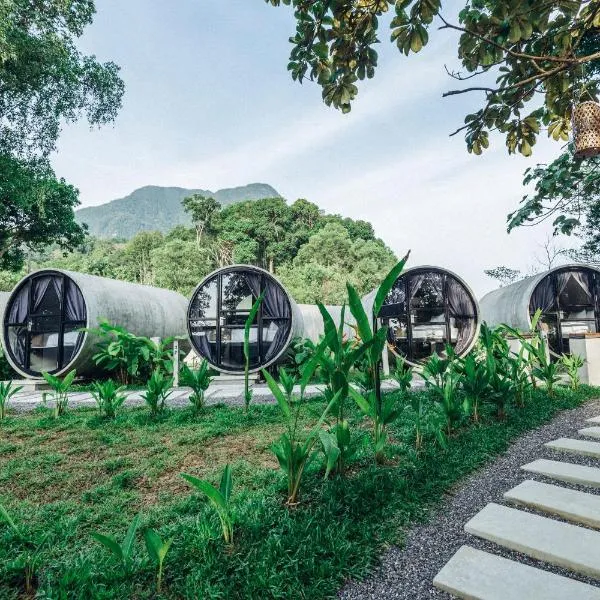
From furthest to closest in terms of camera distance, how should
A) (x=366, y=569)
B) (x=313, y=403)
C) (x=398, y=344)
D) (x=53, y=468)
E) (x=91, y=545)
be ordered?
(x=398, y=344)
(x=313, y=403)
(x=53, y=468)
(x=91, y=545)
(x=366, y=569)

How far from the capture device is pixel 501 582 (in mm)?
1418

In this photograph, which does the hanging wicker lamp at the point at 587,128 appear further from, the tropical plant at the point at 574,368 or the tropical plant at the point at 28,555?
the tropical plant at the point at 574,368

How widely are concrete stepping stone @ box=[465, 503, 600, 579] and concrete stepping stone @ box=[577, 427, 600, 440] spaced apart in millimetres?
1397

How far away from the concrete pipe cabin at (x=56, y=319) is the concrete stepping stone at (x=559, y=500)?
6952 mm

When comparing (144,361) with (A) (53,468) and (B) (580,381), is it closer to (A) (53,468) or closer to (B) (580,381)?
(A) (53,468)

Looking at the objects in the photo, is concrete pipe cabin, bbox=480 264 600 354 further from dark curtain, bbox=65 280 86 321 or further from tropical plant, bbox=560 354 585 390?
dark curtain, bbox=65 280 86 321

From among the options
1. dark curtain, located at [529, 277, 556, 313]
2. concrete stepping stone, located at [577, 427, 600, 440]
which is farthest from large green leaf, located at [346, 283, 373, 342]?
dark curtain, located at [529, 277, 556, 313]

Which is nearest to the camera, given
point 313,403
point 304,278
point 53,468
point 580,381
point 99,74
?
point 53,468

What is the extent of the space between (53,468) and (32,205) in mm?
12980

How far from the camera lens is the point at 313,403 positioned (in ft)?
14.9

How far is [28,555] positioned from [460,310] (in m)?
8.04

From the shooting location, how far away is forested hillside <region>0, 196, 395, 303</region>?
22.6 m

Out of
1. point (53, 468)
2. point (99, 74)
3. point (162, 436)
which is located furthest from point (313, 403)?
point (99, 74)

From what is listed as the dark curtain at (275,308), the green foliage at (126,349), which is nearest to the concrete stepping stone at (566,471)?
the dark curtain at (275,308)
